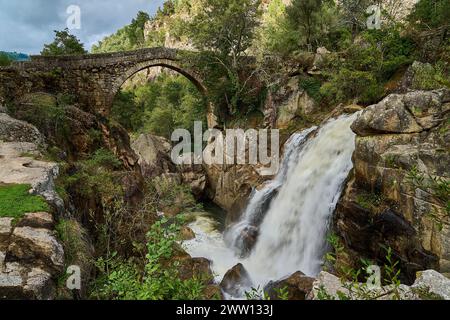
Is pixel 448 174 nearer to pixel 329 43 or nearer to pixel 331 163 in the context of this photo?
pixel 331 163

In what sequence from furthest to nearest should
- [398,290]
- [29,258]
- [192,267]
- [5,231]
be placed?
[192,267], [5,231], [29,258], [398,290]

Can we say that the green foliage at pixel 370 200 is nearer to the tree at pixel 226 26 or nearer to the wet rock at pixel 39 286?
Result: the wet rock at pixel 39 286

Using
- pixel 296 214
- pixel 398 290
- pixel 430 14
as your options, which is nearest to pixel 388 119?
pixel 296 214

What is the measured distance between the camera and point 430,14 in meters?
12.8

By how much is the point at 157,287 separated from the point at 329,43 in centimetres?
1914

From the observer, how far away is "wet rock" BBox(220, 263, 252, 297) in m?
8.72

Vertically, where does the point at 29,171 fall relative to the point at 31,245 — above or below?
above

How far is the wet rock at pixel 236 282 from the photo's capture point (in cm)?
872

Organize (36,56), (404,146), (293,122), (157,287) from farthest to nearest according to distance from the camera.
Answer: (293,122) → (36,56) → (404,146) → (157,287)

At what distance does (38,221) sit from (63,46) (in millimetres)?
17185

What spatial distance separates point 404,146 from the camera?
7.19m

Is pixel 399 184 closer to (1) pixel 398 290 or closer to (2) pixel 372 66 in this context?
(1) pixel 398 290

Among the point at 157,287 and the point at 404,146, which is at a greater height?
the point at 404,146

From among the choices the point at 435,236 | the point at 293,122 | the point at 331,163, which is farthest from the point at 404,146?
the point at 293,122
